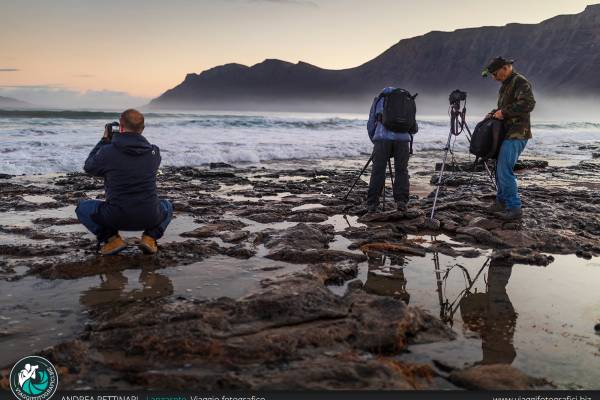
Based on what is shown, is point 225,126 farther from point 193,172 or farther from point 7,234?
point 7,234

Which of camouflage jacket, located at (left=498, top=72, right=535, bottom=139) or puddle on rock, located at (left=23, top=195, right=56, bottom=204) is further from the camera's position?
puddle on rock, located at (left=23, top=195, right=56, bottom=204)

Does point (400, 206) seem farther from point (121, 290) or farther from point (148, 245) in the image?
point (121, 290)

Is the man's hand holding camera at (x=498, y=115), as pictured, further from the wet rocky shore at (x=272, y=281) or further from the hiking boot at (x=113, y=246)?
the hiking boot at (x=113, y=246)

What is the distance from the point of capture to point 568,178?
42.1ft

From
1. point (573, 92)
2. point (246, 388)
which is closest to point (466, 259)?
point (246, 388)

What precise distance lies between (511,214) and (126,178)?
17.7 ft

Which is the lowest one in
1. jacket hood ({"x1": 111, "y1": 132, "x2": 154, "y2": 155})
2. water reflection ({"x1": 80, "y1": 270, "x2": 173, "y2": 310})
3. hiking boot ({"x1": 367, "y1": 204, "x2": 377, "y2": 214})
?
water reflection ({"x1": 80, "y1": 270, "x2": 173, "y2": 310})

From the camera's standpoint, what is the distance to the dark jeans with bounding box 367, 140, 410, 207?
7711 mm

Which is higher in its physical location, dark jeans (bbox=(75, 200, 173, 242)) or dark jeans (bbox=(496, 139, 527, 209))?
dark jeans (bbox=(496, 139, 527, 209))

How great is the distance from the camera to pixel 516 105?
6.70m

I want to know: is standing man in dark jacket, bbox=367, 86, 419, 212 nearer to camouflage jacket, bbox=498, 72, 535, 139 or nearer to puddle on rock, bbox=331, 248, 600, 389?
camouflage jacket, bbox=498, 72, 535, 139

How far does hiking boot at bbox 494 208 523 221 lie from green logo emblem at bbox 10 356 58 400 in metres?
6.22

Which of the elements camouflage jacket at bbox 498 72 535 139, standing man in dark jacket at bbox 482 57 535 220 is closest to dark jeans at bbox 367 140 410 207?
standing man in dark jacket at bbox 482 57 535 220

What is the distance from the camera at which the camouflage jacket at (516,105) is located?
6695 mm
